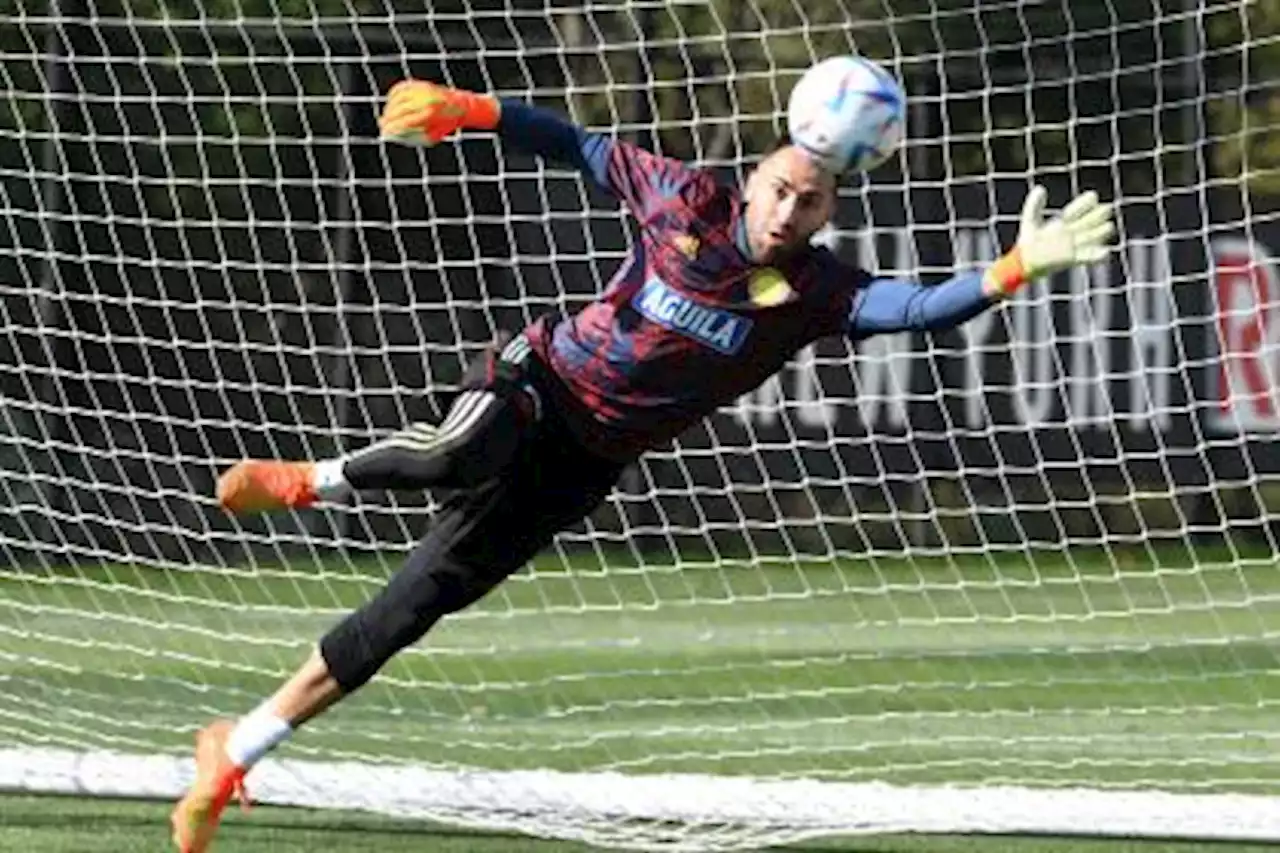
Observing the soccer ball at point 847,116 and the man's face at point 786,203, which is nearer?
the soccer ball at point 847,116

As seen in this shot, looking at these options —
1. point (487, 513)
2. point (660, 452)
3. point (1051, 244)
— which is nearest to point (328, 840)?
point (487, 513)

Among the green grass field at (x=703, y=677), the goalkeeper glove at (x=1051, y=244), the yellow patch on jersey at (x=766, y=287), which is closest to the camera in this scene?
the goalkeeper glove at (x=1051, y=244)

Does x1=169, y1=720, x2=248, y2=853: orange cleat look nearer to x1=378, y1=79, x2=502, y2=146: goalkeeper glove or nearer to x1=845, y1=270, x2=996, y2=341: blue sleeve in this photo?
x1=378, y1=79, x2=502, y2=146: goalkeeper glove

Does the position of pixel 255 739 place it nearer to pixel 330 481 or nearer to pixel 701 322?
pixel 330 481

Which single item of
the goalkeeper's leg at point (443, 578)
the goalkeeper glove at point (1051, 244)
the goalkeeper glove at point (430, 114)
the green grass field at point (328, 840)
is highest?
the goalkeeper glove at point (430, 114)

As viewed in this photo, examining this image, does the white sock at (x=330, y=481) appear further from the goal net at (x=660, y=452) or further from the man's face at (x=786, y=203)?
the goal net at (x=660, y=452)

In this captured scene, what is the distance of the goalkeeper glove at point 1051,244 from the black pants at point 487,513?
98 centimetres

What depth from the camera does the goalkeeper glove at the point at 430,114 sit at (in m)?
5.68

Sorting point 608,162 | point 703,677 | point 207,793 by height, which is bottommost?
point 703,677

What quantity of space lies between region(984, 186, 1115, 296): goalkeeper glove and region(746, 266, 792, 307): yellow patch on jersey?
1.62 ft

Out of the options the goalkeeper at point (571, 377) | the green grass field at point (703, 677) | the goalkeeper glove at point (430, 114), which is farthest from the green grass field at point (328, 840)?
the goalkeeper glove at point (430, 114)

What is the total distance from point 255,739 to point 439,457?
72cm

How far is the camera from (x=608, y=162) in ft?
19.4

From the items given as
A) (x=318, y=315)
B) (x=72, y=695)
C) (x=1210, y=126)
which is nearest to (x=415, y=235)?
(x=318, y=315)
